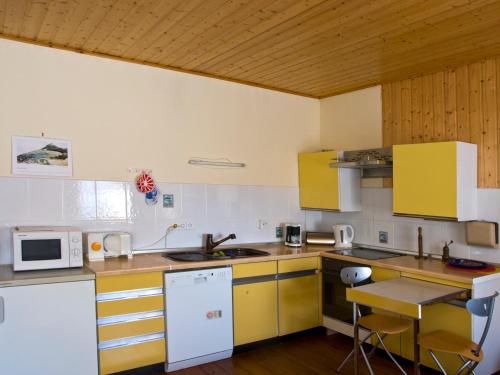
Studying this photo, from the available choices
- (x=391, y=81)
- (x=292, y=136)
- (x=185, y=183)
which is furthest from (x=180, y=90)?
(x=391, y=81)

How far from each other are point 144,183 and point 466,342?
2.72 m

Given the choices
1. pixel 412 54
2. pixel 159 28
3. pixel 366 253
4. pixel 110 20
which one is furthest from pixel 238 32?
pixel 366 253

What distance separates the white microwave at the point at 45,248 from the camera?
2.89 metres

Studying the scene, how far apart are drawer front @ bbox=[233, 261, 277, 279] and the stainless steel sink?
115 mm

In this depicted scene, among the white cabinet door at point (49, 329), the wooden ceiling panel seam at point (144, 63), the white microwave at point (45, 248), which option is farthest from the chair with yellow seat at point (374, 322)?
the wooden ceiling panel seam at point (144, 63)

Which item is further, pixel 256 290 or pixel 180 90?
pixel 180 90

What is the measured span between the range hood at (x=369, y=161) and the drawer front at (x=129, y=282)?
2.00m

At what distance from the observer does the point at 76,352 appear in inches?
113

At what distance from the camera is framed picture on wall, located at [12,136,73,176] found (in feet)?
10.6

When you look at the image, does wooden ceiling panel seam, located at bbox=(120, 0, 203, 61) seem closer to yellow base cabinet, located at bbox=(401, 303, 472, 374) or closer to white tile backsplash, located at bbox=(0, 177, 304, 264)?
white tile backsplash, located at bbox=(0, 177, 304, 264)

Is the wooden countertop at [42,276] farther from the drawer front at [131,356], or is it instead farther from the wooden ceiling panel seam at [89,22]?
the wooden ceiling panel seam at [89,22]

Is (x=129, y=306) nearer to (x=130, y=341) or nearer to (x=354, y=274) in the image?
(x=130, y=341)

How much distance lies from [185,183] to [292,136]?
1.44 m

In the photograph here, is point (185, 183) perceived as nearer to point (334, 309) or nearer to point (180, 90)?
point (180, 90)
